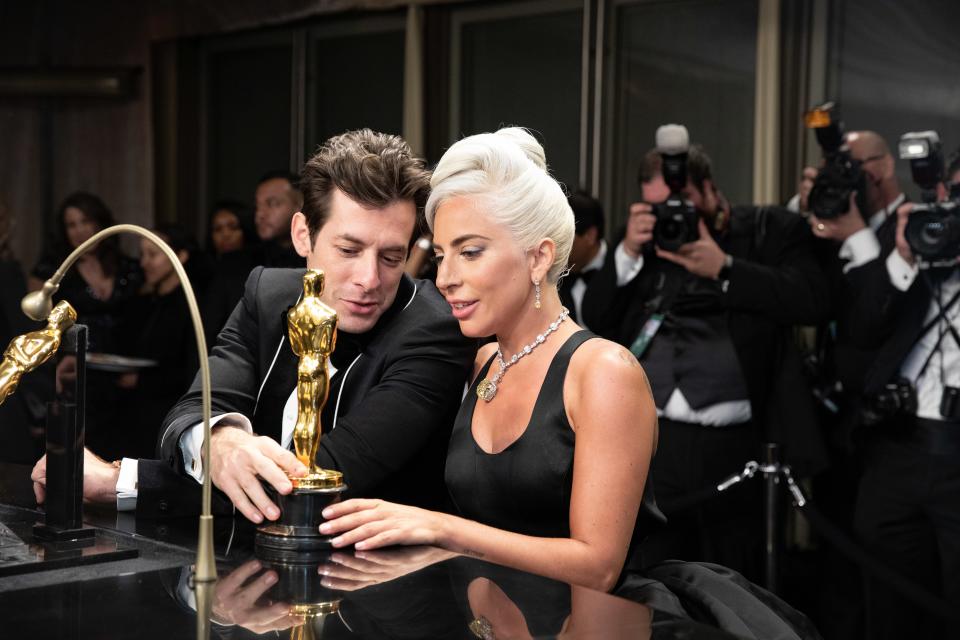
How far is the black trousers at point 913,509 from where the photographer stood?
4.02 meters

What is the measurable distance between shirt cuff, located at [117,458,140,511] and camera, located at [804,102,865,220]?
9.27 ft

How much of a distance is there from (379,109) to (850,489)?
14.6 feet

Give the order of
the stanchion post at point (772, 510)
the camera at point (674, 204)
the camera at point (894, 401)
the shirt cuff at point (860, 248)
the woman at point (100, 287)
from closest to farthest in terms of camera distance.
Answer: the stanchion post at point (772, 510), the camera at point (894, 401), the shirt cuff at point (860, 248), the camera at point (674, 204), the woman at point (100, 287)

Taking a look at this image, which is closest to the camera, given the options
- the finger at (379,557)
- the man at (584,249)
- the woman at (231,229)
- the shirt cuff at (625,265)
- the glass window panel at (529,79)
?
the finger at (379,557)

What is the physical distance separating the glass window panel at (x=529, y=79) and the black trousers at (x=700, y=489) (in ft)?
9.33

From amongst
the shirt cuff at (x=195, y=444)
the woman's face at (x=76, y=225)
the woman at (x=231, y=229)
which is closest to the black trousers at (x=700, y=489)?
the shirt cuff at (x=195, y=444)

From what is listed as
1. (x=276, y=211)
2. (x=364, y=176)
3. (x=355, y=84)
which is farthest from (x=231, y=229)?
(x=364, y=176)

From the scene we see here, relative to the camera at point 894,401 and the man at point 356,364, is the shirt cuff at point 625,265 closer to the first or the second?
the camera at point 894,401

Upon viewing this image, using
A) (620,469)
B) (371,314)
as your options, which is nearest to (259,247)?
(371,314)

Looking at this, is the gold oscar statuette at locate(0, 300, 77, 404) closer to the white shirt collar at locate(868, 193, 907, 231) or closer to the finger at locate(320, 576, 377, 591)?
the finger at locate(320, 576, 377, 591)

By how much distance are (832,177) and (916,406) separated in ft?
2.94

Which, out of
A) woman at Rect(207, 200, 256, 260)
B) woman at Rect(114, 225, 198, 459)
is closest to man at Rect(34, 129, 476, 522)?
→ woman at Rect(114, 225, 198, 459)

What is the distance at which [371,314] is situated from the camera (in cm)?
262

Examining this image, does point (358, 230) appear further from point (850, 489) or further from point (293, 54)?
point (293, 54)
